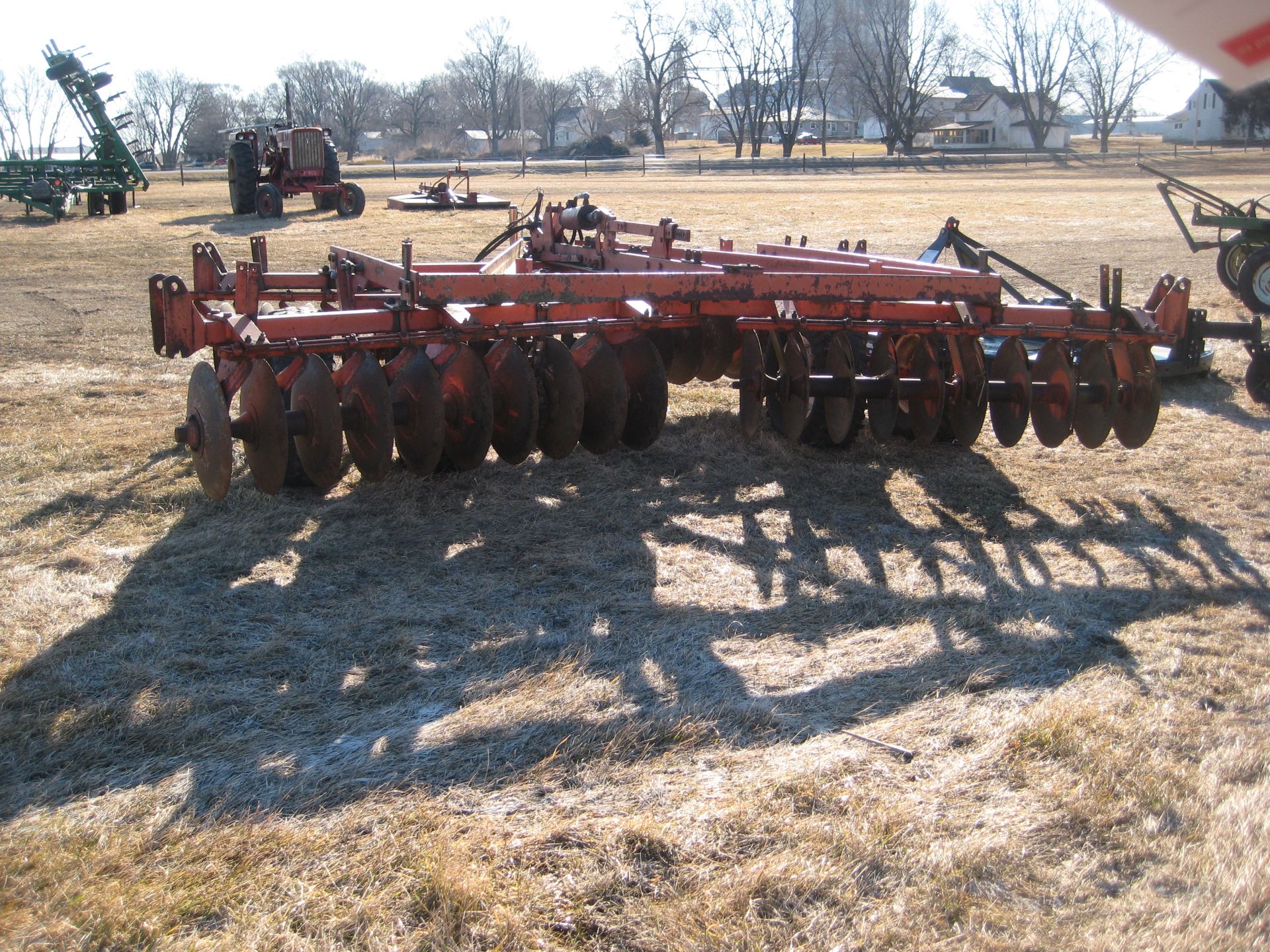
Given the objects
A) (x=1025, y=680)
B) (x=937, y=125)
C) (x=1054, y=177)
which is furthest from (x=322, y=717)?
(x=937, y=125)

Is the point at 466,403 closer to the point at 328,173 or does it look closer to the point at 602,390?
the point at 602,390

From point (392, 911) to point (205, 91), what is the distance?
81.7 m

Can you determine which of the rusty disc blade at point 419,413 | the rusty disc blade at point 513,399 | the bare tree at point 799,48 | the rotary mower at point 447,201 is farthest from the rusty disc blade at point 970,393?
the bare tree at point 799,48

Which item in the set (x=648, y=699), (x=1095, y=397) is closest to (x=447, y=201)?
(x=1095, y=397)

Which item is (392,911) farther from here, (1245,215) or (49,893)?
(1245,215)

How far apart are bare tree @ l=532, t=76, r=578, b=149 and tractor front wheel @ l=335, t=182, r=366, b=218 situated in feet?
198

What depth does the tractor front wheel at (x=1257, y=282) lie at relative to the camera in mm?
10305

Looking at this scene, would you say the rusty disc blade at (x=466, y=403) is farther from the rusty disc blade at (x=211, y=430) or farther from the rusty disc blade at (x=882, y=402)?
the rusty disc blade at (x=882, y=402)

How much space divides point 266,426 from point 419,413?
68cm

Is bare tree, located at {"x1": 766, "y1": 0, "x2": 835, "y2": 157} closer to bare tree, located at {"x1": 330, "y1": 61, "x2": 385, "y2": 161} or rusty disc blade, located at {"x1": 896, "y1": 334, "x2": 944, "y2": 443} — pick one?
bare tree, located at {"x1": 330, "y1": 61, "x2": 385, "y2": 161}

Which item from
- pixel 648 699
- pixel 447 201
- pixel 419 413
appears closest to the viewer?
pixel 648 699

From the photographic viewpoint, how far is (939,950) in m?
2.25

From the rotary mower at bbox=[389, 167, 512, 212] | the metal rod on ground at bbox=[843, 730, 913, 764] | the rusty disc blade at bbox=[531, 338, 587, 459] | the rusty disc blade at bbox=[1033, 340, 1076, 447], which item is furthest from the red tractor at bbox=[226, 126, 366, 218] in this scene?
the metal rod on ground at bbox=[843, 730, 913, 764]

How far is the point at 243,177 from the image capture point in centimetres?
2112
